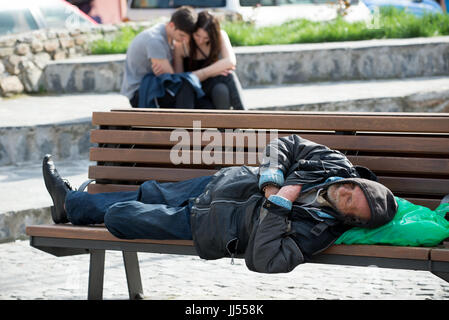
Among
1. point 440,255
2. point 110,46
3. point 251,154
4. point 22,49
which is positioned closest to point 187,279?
point 251,154

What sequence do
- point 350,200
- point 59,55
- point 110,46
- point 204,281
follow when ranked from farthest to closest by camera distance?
1. point 110,46
2. point 59,55
3. point 204,281
4. point 350,200

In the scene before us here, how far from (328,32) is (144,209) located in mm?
7878

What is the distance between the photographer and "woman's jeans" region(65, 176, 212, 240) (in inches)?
145

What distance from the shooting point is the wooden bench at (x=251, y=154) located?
3.68 meters

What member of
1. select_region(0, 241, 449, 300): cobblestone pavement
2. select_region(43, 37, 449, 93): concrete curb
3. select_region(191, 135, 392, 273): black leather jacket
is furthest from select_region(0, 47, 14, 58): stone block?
select_region(191, 135, 392, 273): black leather jacket

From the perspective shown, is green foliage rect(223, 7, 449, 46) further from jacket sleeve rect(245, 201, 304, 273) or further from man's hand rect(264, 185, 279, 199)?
jacket sleeve rect(245, 201, 304, 273)

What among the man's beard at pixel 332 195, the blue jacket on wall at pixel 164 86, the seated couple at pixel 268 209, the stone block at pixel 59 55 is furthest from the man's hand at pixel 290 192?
the stone block at pixel 59 55

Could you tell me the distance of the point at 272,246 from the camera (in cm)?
340

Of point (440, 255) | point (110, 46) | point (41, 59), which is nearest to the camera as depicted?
point (440, 255)

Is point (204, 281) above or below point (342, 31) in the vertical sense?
below

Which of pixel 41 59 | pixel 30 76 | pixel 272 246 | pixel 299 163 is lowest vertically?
pixel 30 76

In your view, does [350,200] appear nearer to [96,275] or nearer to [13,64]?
[96,275]
